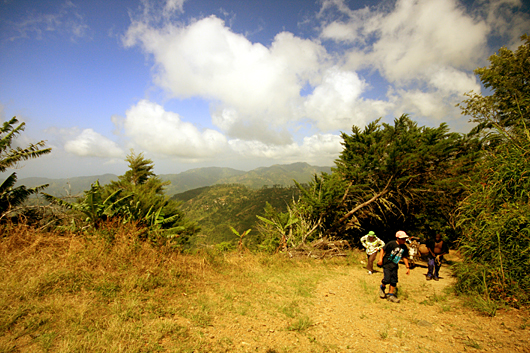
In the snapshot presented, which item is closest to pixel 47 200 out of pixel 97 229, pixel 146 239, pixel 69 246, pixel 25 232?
pixel 25 232

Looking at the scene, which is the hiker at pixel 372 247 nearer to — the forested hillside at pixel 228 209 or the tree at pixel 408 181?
the tree at pixel 408 181

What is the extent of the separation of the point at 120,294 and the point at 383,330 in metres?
5.26

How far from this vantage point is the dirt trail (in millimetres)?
3227

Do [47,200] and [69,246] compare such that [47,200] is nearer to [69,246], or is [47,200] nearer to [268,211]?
[69,246]

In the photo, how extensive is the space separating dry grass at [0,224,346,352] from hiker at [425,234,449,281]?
438 cm

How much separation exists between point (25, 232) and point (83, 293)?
11.2 feet

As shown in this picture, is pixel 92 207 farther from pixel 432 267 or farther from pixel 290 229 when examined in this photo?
pixel 432 267

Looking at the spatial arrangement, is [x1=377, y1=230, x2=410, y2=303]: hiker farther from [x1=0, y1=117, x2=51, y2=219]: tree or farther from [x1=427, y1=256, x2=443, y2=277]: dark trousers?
[x1=0, y1=117, x2=51, y2=219]: tree

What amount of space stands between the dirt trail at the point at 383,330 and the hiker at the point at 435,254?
7.31 feet

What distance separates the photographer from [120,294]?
12.6 feet

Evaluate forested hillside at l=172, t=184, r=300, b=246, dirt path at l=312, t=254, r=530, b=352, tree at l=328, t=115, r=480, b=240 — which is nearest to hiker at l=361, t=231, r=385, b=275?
dirt path at l=312, t=254, r=530, b=352

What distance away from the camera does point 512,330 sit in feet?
11.1

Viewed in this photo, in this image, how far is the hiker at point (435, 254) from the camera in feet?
22.9

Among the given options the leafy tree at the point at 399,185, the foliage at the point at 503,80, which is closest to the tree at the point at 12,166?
the leafy tree at the point at 399,185
